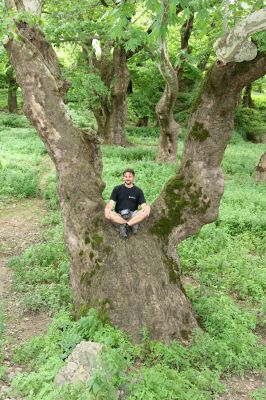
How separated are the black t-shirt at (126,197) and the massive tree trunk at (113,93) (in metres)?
14.8

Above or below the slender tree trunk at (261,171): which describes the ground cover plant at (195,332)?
below

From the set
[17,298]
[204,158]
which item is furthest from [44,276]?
[204,158]

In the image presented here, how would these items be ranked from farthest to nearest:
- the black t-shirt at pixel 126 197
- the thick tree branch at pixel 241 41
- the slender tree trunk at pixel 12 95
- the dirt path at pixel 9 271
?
the slender tree trunk at pixel 12 95, the black t-shirt at pixel 126 197, the dirt path at pixel 9 271, the thick tree branch at pixel 241 41

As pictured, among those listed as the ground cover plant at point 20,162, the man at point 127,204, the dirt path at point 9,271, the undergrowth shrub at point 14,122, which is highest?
the man at point 127,204

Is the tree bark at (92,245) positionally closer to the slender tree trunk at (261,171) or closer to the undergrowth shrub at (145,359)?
the undergrowth shrub at (145,359)

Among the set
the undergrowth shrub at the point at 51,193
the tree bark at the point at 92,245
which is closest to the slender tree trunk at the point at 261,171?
the undergrowth shrub at the point at 51,193

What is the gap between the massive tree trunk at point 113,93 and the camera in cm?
2175

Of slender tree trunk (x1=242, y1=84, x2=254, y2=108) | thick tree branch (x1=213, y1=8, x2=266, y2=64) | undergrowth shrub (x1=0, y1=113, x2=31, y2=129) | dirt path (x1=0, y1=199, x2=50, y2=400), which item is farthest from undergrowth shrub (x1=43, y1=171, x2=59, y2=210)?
→ slender tree trunk (x1=242, y1=84, x2=254, y2=108)

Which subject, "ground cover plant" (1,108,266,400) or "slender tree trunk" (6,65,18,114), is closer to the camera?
"ground cover plant" (1,108,266,400)

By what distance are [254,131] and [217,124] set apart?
2679cm

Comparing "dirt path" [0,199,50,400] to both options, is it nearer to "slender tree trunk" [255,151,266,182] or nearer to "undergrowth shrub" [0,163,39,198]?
"undergrowth shrub" [0,163,39,198]

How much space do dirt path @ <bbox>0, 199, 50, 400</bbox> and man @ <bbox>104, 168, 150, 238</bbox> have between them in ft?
7.74

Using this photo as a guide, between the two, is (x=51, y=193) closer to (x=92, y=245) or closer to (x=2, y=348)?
(x=92, y=245)

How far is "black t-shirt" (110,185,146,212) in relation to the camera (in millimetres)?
7590
